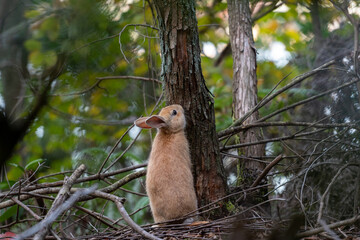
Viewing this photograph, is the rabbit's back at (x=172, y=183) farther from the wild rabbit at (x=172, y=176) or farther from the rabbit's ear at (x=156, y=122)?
the rabbit's ear at (x=156, y=122)

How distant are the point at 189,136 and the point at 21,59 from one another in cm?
304

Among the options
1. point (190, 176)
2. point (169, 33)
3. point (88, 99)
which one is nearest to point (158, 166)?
point (190, 176)

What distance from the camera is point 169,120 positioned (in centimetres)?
412

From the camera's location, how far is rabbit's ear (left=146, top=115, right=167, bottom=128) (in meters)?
4.21

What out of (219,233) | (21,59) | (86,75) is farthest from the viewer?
(219,233)

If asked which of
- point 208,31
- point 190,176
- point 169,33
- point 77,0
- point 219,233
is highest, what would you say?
point 208,31

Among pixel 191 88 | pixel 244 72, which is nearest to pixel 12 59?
pixel 191 88

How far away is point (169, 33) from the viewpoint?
12.0 feet

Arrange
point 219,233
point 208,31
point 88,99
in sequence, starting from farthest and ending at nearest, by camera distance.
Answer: point 208,31
point 88,99
point 219,233

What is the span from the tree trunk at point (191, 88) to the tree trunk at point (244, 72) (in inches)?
38.3

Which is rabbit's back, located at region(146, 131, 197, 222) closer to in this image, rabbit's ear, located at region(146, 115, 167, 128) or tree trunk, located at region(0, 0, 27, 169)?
rabbit's ear, located at region(146, 115, 167, 128)

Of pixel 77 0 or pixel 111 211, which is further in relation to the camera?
pixel 111 211

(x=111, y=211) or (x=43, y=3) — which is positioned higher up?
(x=43, y=3)

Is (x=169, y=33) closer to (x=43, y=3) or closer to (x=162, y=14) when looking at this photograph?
(x=162, y=14)
